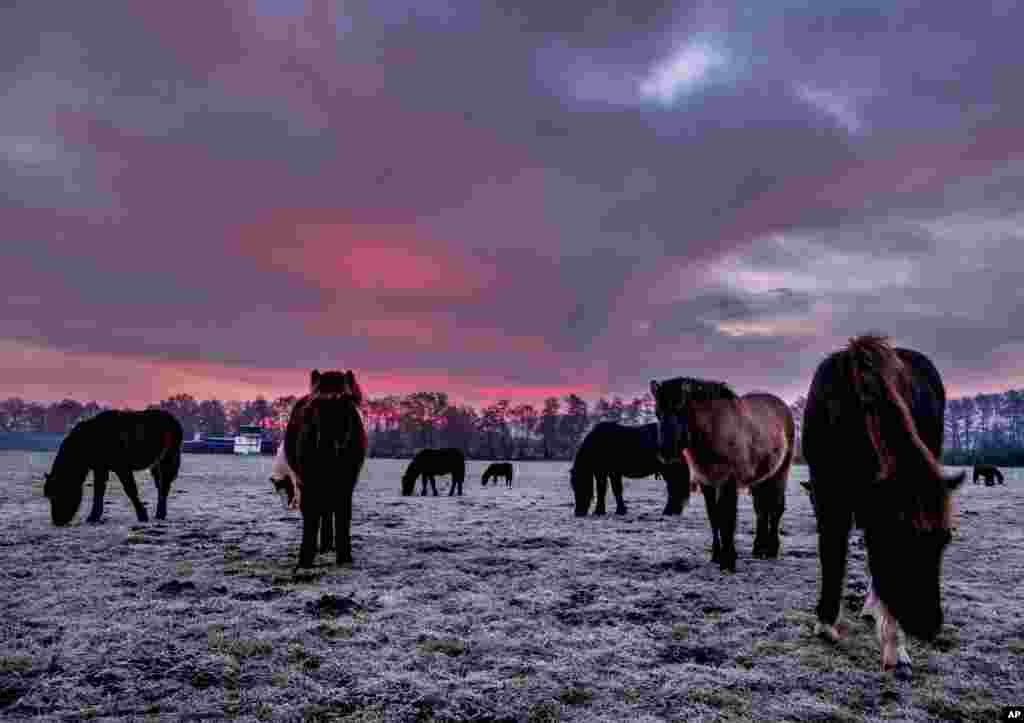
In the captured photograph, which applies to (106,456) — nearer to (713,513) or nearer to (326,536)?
(326,536)

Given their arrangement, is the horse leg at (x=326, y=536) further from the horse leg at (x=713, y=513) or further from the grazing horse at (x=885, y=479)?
the grazing horse at (x=885, y=479)

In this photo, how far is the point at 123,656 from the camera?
163 inches

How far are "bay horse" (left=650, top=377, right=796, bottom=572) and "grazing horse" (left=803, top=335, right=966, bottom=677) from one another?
289cm

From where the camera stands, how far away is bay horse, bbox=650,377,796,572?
7727 millimetres

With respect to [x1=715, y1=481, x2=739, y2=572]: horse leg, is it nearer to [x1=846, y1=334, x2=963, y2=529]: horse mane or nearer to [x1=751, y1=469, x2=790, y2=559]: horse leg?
[x1=751, y1=469, x2=790, y2=559]: horse leg

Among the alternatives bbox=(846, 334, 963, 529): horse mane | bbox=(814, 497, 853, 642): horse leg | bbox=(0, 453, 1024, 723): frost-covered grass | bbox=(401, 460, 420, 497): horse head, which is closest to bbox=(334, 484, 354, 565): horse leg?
bbox=(0, 453, 1024, 723): frost-covered grass

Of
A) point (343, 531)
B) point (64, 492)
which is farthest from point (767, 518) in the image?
point (64, 492)

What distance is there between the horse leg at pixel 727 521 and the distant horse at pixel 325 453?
5.04 meters

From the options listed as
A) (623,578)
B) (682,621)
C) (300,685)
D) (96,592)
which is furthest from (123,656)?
(623,578)

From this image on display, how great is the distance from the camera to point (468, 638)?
462cm

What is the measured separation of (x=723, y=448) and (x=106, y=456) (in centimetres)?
1244

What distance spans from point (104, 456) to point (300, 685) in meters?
10.9

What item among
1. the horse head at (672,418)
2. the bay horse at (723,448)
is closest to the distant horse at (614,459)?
the bay horse at (723,448)

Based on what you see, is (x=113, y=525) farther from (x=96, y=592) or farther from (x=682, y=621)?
(x=682, y=621)
